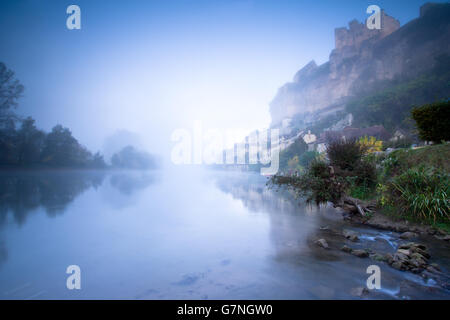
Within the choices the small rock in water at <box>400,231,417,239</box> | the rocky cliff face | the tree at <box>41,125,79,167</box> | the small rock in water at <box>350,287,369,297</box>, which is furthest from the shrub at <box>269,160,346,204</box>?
the rocky cliff face

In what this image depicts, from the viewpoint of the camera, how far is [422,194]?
22.8 feet

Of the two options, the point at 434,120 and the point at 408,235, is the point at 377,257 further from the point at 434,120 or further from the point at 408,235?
the point at 434,120

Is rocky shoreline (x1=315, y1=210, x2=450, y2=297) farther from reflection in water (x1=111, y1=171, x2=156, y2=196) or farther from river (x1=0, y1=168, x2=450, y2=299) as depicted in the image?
reflection in water (x1=111, y1=171, x2=156, y2=196)

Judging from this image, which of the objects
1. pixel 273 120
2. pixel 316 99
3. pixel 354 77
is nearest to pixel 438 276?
pixel 354 77

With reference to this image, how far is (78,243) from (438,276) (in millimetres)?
9660

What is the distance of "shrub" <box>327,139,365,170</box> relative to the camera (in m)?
9.34

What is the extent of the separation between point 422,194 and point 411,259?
11.6 ft

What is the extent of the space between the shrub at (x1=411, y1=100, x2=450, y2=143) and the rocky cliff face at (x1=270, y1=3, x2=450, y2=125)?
196 ft

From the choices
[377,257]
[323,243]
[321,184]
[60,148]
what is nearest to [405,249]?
[377,257]

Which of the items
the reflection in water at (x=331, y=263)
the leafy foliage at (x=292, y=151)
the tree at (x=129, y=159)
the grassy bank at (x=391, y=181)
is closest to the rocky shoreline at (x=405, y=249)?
the reflection in water at (x=331, y=263)

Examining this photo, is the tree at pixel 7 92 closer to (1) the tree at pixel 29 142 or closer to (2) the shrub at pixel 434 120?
(1) the tree at pixel 29 142

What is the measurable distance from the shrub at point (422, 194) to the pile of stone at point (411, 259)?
7.42 feet
